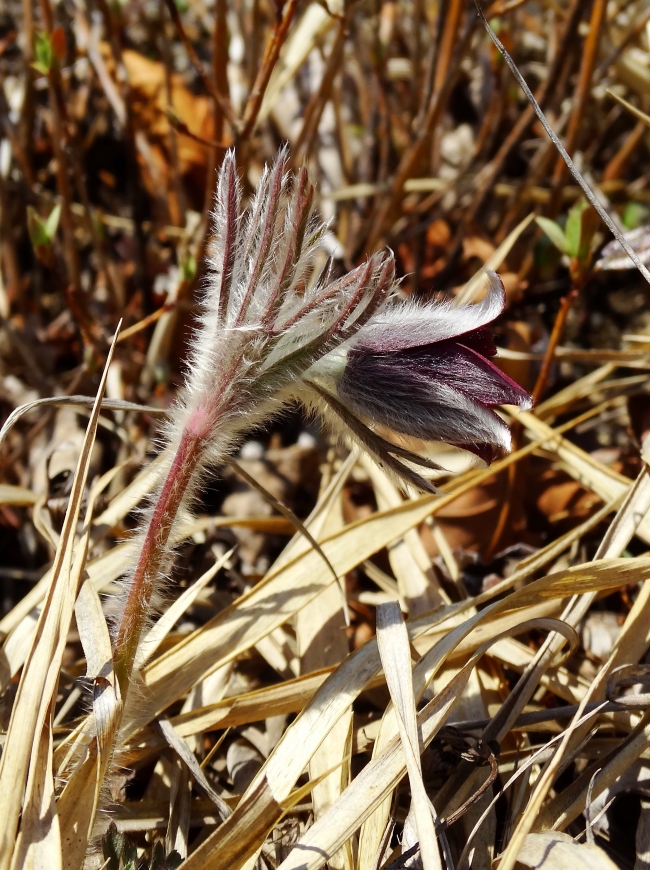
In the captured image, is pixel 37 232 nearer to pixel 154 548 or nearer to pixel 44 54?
pixel 44 54

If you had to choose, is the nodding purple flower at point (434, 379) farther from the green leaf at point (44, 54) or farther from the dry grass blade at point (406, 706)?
the green leaf at point (44, 54)

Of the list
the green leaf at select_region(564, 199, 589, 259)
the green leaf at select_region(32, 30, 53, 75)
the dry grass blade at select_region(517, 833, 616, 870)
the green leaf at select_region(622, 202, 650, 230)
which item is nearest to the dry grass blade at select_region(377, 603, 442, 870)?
the dry grass blade at select_region(517, 833, 616, 870)

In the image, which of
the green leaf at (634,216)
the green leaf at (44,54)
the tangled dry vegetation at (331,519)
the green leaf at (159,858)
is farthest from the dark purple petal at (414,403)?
the green leaf at (634,216)

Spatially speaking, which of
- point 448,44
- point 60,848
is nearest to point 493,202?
point 448,44

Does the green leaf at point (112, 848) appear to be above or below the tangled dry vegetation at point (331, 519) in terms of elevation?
below

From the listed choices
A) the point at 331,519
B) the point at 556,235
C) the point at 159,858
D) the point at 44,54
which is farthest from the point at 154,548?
the point at 44,54

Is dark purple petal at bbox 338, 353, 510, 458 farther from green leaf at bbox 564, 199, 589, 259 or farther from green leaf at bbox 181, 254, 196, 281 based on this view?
green leaf at bbox 181, 254, 196, 281

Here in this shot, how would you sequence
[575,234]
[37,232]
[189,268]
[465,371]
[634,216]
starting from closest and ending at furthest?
[465,371] → [575,234] → [37,232] → [189,268] → [634,216]
